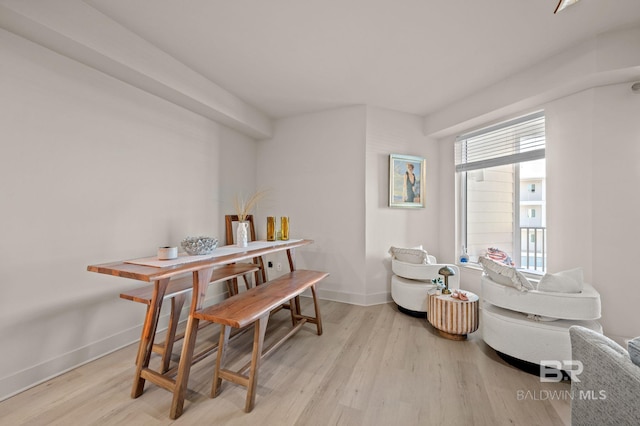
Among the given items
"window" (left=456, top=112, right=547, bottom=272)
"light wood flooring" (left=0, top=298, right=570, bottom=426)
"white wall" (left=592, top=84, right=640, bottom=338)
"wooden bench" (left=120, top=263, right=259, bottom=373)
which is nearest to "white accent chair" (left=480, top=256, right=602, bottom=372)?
"light wood flooring" (left=0, top=298, right=570, bottom=426)

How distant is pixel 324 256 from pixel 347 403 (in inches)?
82.1

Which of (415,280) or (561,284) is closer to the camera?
(561,284)

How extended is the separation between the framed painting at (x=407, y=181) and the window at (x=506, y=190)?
55 centimetres

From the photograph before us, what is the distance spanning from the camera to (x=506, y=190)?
320cm

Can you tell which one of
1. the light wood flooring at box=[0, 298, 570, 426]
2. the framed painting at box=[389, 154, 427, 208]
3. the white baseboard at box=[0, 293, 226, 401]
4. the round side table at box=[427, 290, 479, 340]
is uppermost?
the framed painting at box=[389, 154, 427, 208]

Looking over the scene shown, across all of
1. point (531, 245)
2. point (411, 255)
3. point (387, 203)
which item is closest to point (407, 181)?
point (387, 203)

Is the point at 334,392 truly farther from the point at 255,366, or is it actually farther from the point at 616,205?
the point at 616,205

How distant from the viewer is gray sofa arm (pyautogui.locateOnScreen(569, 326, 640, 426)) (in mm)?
899

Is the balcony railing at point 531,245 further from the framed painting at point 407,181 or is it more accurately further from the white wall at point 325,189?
the white wall at point 325,189

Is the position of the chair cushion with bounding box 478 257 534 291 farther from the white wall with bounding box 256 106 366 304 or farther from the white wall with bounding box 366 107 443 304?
the white wall with bounding box 256 106 366 304

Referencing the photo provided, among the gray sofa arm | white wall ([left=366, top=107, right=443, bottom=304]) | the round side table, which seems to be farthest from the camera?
white wall ([left=366, top=107, right=443, bottom=304])

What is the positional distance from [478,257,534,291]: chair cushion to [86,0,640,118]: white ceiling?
1.92 meters

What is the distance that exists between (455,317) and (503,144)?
230cm

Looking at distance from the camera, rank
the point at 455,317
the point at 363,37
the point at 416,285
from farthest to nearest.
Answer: the point at 416,285, the point at 455,317, the point at 363,37
